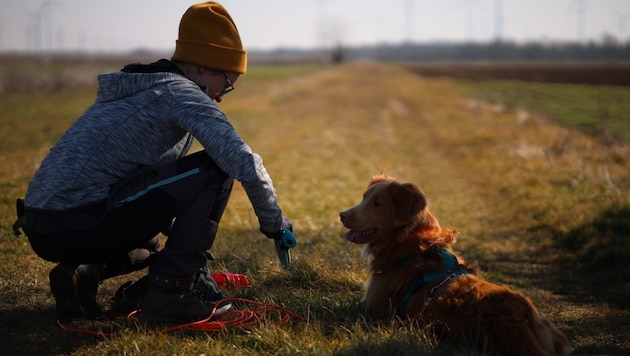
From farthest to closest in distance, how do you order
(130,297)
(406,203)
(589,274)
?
1. (589,274)
2. (406,203)
3. (130,297)

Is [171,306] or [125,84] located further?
[171,306]

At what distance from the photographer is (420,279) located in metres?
4.40

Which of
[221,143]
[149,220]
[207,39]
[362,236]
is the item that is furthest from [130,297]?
[207,39]

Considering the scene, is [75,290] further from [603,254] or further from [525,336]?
[603,254]

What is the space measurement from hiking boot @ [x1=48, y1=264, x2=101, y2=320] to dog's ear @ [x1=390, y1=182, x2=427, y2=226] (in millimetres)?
2283

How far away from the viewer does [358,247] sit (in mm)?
7441

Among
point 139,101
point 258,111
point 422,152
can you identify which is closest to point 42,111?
point 258,111

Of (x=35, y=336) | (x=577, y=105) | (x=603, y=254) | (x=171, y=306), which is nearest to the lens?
(x=35, y=336)

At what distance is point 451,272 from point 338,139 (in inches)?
576

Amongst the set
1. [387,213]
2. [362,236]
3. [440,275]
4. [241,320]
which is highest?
[387,213]

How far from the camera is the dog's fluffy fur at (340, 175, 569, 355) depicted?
3.66 meters

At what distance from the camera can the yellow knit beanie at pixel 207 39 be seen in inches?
166

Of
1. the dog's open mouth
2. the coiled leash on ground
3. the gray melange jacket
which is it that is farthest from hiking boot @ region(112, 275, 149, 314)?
the dog's open mouth

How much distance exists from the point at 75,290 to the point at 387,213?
7.74 ft
